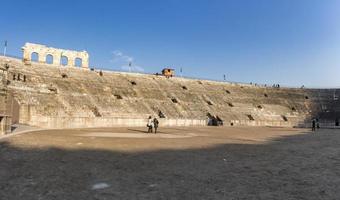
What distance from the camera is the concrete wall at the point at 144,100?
3956cm

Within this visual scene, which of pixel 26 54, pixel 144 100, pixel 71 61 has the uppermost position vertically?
pixel 26 54

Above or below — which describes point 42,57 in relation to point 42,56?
below

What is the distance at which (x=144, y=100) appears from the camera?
51406 millimetres

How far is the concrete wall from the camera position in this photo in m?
39.6

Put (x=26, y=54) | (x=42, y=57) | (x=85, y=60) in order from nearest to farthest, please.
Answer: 1. (x=26, y=54)
2. (x=42, y=57)
3. (x=85, y=60)

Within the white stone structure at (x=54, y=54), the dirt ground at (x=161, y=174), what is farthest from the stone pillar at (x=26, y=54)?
the dirt ground at (x=161, y=174)

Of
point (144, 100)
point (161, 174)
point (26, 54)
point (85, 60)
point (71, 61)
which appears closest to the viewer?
point (161, 174)

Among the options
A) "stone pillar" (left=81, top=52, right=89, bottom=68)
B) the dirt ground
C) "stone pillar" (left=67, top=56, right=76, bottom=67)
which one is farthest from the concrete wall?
the dirt ground

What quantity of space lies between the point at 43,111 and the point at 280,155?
2848cm

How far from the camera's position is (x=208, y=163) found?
1398 centimetres

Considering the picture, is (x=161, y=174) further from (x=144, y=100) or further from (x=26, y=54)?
(x=26, y=54)

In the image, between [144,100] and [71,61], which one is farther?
[71,61]

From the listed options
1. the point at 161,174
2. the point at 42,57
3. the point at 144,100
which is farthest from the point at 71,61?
the point at 161,174

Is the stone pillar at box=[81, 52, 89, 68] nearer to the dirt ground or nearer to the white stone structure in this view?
the white stone structure
